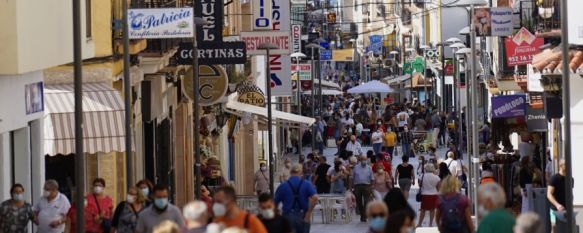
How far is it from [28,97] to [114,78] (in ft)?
16.1

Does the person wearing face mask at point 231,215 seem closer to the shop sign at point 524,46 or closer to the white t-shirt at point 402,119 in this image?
the shop sign at point 524,46

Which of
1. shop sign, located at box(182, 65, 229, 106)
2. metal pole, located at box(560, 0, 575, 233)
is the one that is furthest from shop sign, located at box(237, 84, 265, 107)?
metal pole, located at box(560, 0, 575, 233)

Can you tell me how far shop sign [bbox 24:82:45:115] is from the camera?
72.7ft

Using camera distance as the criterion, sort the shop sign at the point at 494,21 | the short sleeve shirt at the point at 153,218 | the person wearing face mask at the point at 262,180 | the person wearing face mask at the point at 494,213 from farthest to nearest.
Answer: the person wearing face mask at the point at 262,180 → the shop sign at the point at 494,21 → the short sleeve shirt at the point at 153,218 → the person wearing face mask at the point at 494,213

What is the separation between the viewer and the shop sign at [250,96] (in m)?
44.1

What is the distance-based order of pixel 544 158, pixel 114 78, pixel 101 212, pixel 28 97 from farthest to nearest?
pixel 544 158 → pixel 114 78 → pixel 28 97 → pixel 101 212

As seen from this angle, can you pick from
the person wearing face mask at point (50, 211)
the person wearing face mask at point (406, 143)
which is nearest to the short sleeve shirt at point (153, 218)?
the person wearing face mask at point (50, 211)

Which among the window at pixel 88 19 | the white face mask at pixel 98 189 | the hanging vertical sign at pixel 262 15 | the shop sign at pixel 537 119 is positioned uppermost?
the hanging vertical sign at pixel 262 15

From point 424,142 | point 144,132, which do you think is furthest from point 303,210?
point 424,142

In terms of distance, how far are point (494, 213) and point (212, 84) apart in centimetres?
1955

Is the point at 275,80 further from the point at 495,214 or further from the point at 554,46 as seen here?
the point at 495,214

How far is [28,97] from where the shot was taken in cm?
2225

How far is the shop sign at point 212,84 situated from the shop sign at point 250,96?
8.89 m

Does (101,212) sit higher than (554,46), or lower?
lower
